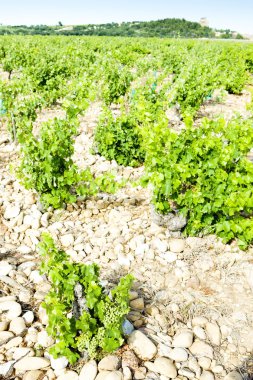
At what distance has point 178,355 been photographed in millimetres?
2943

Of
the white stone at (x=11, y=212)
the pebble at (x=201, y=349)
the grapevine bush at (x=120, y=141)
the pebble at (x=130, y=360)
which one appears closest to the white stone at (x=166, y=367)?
the pebble at (x=130, y=360)

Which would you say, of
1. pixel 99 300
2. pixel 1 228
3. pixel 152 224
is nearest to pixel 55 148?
pixel 1 228

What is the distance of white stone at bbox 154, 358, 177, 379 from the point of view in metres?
2.78

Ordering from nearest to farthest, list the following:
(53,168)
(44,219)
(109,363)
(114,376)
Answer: (114,376) → (109,363) → (53,168) → (44,219)

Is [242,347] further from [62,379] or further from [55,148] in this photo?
[55,148]

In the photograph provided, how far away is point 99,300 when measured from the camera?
279 centimetres

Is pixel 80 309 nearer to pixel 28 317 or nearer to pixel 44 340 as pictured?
pixel 44 340

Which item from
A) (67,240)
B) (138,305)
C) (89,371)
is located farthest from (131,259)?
(89,371)

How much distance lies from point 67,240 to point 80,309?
5.30ft

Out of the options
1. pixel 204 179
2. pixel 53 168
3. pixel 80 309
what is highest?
pixel 204 179

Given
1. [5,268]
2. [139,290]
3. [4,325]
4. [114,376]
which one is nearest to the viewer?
[114,376]

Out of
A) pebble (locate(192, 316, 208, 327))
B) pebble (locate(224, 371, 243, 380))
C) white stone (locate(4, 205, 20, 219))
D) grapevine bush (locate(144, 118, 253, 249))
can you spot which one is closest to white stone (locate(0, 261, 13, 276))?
white stone (locate(4, 205, 20, 219))

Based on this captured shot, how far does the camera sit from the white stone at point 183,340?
308 cm

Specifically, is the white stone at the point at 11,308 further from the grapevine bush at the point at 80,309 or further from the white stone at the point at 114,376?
the white stone at the point at 114,376
